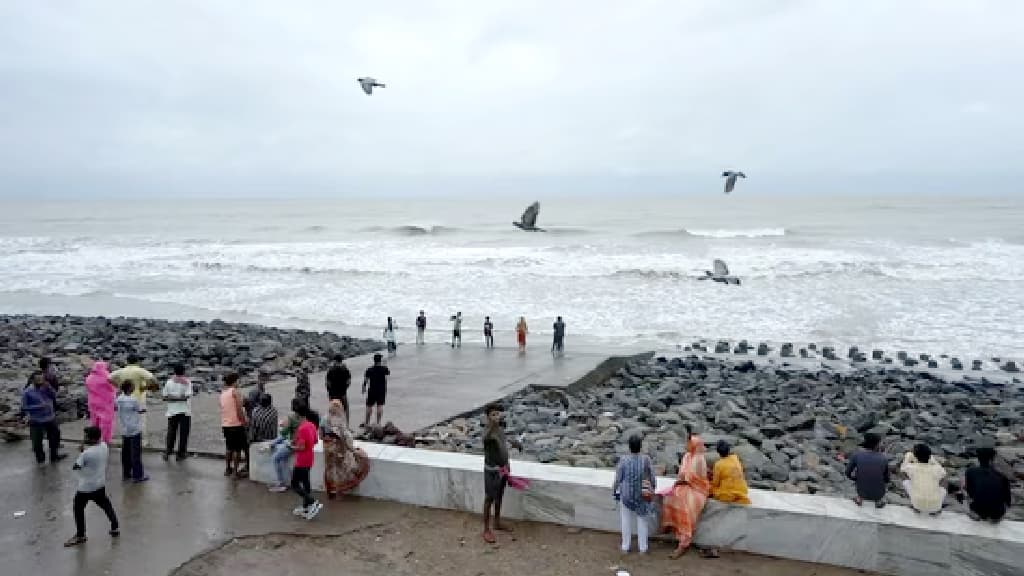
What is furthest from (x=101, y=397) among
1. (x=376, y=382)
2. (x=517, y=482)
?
(x=517, y=482)

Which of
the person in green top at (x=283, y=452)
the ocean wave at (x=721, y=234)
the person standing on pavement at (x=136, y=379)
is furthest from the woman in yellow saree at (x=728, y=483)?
the ocean wave at (x=721, y=234)

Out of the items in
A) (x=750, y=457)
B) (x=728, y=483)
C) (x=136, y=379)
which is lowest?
(x=750, y=457)

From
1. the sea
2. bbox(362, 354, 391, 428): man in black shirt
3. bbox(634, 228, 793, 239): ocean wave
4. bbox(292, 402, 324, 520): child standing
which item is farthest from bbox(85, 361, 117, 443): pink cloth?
bbox(634, 228, 793, 239): ocean wave

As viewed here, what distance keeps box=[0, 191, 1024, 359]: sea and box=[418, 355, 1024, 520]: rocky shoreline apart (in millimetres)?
4554

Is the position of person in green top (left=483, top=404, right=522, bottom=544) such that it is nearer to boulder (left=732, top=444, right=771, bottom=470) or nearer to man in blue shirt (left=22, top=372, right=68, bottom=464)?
boulder (left=732, top=444, right=771, bottom=470)

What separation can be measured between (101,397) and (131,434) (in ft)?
4.15

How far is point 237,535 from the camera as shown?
616 centimetres

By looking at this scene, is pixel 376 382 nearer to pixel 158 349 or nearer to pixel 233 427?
pixel 233 427

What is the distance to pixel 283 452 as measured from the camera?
703cm

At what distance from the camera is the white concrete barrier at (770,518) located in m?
5.11

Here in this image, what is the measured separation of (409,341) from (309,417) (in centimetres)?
1257

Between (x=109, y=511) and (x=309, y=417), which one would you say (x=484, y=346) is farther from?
(x=109, y=511)

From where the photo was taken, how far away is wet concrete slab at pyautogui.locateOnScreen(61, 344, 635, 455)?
975 cm

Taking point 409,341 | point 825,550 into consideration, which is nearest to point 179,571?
point 825,550
